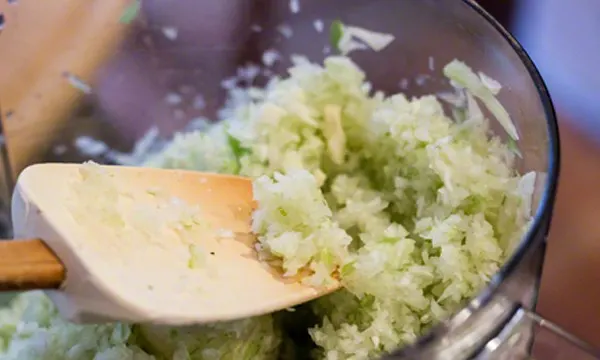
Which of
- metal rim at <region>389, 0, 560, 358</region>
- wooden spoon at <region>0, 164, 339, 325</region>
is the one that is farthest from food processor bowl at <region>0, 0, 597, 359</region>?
wooden spoon at <region>0, 164, 339, 325</region>

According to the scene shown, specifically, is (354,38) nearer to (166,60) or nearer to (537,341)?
(166,60)

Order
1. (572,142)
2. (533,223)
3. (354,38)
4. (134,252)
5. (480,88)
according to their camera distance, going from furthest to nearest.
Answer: (572,142), (354,38), (480,88), (134,252), (533,223)

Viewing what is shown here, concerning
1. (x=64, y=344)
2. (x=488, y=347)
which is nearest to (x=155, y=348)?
(x=64, y=344)

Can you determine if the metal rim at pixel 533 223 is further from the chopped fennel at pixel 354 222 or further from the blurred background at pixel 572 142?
the blurred background at pixel 572 142

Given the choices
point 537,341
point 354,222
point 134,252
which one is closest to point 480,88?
point 354,222

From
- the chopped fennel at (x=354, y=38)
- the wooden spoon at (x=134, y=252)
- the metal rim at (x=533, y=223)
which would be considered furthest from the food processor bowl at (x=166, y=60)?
the wooden spoon at (x=134, y=252)

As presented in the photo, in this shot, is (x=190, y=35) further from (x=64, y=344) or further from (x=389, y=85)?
(x=64, y=344)
